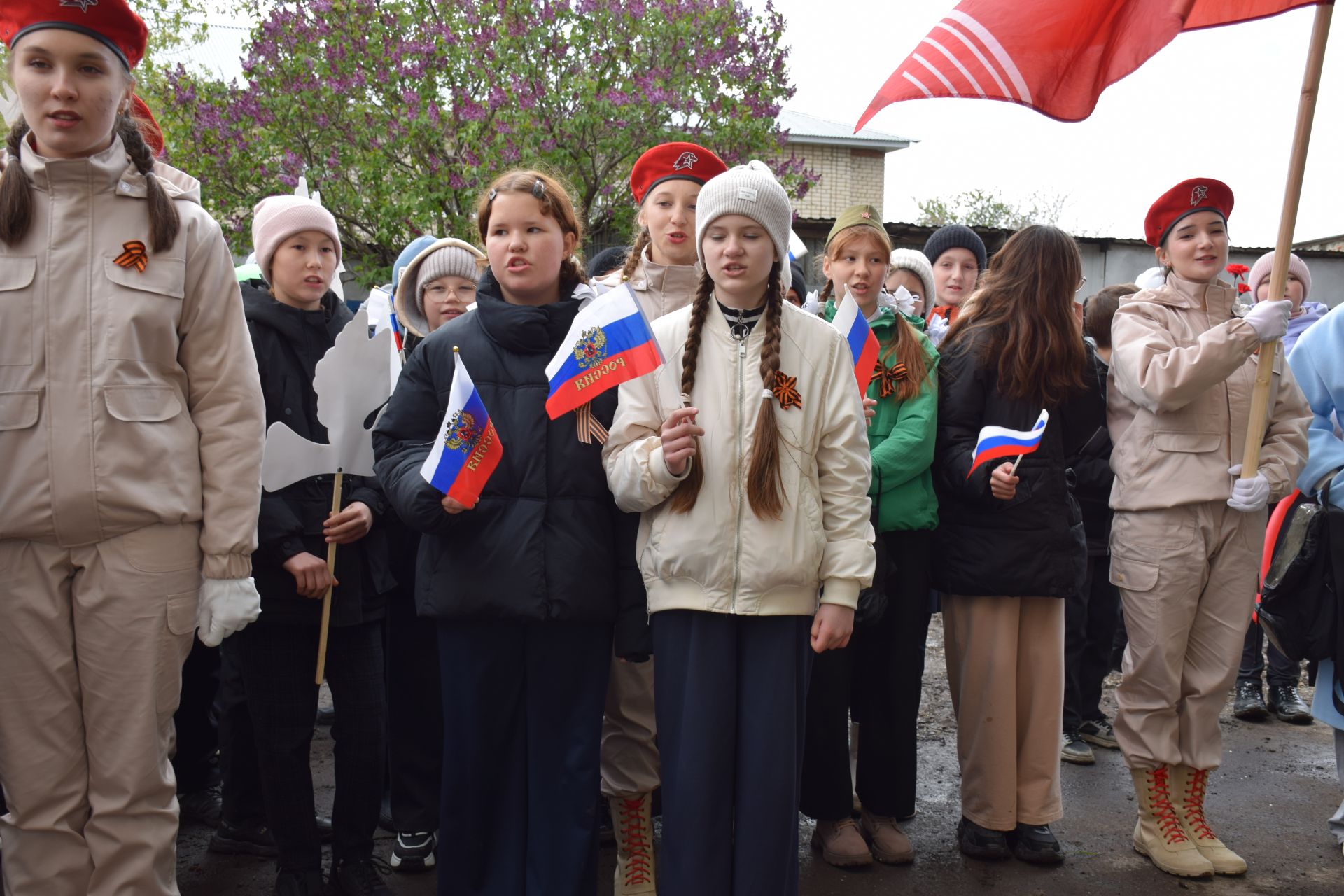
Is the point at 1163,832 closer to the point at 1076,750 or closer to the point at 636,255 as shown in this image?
the point at 1076,750

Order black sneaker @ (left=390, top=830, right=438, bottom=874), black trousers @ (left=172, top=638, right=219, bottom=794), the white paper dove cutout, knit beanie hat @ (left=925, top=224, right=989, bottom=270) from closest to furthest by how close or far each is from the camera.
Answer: the white paper dove cutout
black sneaker @ (left=390, top=830, right=438, bottom=874)
black trousers @ (left=172, top=638, right=219, bottom=794)
knit beanie hat @ (left=925, top=224, right=989, bottom=270)

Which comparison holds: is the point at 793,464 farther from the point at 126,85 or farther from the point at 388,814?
the point at 388,814

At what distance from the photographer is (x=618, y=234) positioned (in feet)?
44.6

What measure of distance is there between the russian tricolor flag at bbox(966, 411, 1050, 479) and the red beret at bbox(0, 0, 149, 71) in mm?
2838

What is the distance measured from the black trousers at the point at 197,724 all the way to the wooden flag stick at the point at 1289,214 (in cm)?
409

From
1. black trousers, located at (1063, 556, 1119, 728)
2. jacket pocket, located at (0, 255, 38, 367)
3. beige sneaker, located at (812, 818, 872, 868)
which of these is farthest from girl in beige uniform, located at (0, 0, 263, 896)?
black trousers, located at (1063, 556, 1119, 728)

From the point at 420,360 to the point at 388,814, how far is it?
2.06 metres

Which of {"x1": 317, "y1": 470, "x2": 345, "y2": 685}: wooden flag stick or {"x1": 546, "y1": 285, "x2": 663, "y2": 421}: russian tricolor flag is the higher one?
{"x1": 546, "y1": 285, "x2": 663, "y2": 421}: russian tricolor flag

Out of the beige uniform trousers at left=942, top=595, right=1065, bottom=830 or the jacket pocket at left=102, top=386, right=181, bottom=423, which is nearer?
the jacket pocket at left=102, top=386, right=181, bottom=423

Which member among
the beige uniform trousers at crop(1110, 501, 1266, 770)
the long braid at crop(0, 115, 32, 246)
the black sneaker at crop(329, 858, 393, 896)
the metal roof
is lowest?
the black sneaker at crop(329, 858, 393, 896)

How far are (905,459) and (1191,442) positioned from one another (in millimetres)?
1109

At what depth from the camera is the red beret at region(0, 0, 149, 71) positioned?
255 centimetres

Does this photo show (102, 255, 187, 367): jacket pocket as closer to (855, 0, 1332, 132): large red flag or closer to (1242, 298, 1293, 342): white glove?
(855, 0, 1332, 132): large red flag

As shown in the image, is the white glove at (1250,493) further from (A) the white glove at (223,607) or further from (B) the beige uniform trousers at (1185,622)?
(A) the white glove at (223,607)
